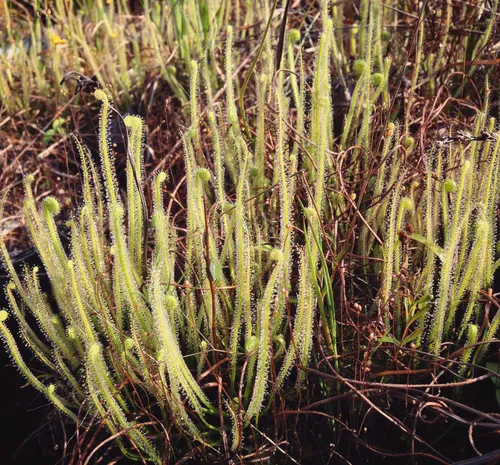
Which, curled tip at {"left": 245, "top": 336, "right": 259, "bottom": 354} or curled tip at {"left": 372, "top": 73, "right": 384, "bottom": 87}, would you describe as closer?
curled tip at {"left": 245, "top": 336, "right": 259, "bottom": 354}

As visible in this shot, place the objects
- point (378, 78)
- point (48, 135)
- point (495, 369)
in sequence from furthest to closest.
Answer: point (48, 135)
point (378, 78)
point (495, 369)

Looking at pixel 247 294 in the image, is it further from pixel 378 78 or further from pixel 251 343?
pixel 378 78

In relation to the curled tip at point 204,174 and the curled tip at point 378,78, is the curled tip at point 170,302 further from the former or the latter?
the curled tip at point 378,78

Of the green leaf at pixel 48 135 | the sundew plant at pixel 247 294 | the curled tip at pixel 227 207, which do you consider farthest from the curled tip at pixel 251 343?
the green leaf at pixel 48 135

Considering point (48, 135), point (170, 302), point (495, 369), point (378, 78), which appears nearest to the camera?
point (170, 302)

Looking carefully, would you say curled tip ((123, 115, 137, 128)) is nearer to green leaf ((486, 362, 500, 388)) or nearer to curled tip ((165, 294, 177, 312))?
curled tip ((165, 294, 177, 312))

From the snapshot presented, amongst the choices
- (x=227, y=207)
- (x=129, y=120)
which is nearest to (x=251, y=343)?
(x=227, y=207)

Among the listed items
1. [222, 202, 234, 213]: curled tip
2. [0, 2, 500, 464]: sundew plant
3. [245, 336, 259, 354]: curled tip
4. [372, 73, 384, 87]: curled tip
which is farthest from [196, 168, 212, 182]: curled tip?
[372, 73, 384, 87]: curled tip

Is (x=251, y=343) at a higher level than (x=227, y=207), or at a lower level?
lower

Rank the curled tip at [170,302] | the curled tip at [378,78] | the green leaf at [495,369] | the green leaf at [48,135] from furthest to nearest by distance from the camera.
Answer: the green leaf at [48,135], the curled tip at [378,78], the green leaf at [495,369], the curled tip at [170,302]

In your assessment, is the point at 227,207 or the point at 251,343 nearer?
the point at 251,343

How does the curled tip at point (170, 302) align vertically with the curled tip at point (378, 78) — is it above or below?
below

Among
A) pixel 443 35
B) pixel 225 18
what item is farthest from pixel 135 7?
pixel 443 35

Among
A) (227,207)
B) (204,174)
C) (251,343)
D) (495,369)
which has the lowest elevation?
(495,369)
